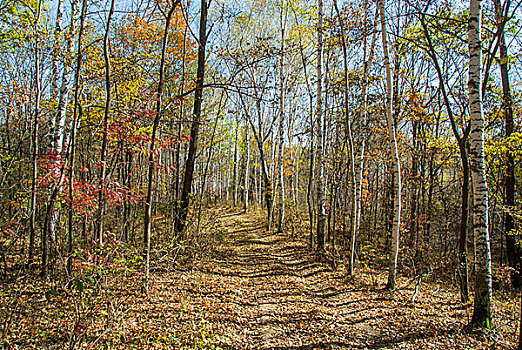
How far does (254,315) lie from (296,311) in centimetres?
83

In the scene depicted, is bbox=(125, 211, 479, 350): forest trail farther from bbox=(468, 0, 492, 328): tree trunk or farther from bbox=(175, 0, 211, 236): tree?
bbox=(175, 0, 211, 236): tree

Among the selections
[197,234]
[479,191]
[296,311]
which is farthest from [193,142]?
[479,191]

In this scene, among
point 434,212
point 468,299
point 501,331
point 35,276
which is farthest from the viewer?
point 434,212

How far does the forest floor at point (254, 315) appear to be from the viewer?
3.88 meters

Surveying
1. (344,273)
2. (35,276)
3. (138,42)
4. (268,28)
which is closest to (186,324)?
(35,276)

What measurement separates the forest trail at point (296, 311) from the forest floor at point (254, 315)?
2 centimetres

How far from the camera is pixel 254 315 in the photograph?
520 centimetres

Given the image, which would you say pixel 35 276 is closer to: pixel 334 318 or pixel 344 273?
pixel 334 318

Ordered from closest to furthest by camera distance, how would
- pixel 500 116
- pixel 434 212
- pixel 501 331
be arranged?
pixel 501 331
pixel 500 116
pixel 434 212

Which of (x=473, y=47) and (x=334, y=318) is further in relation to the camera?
(x=334, y=318)

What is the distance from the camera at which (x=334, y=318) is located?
16.9 ft

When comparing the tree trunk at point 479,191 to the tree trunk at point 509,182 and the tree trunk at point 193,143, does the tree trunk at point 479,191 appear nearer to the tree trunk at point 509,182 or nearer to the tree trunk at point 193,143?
the tree trunk at point 509,182

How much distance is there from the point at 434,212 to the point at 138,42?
12161 millimetres

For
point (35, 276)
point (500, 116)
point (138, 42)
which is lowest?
point (35, 276)
